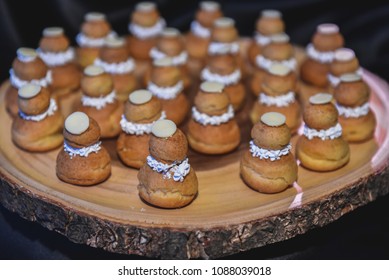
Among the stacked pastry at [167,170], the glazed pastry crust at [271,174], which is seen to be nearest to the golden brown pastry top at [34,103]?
the stacked pastry at [167,170]

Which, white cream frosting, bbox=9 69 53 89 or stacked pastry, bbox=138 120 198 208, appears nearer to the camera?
stacked pastry, bbox=138 120 198 208

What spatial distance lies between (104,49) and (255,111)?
83 centimetres

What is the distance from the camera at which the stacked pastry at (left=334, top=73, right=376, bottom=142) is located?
2.96m

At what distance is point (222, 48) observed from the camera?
3.33m

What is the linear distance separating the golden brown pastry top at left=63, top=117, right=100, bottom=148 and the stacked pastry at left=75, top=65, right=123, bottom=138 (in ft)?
1.21

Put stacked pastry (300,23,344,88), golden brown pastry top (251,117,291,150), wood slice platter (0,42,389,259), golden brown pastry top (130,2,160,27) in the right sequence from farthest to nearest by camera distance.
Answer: golden brown pastry top (130,2,160,27), stacked pastry (300,23,344,88), golden brown pastry top (251,117,291,150), wood slice platter (0,42,389,259)

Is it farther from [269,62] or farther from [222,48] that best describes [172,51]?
[269,62]

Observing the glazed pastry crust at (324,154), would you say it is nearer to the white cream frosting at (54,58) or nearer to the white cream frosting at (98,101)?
the white cream frosting at (98,101)

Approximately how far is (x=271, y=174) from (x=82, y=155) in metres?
0.77

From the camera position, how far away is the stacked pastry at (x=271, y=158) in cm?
260

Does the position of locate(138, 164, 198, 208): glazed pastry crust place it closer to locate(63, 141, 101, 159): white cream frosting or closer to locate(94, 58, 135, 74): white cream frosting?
locate(63, 141, 101, 159): white cream frosting

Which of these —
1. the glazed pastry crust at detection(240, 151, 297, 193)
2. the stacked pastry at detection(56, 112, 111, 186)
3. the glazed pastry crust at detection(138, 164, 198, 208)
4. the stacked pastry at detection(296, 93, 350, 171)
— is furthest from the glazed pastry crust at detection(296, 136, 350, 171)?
the stacked pastry at detection(56, 112, 111, 186)

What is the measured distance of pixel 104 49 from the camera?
11.0 feet

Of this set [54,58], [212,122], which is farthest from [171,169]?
[54,58]
